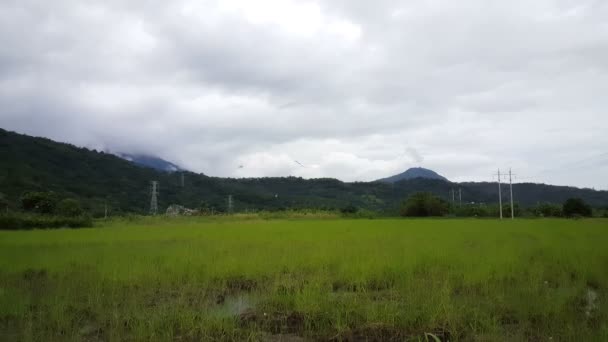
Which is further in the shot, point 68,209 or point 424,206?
point 424,206

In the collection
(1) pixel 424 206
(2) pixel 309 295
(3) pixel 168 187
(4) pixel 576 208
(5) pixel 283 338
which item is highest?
(3) pixel 168 187

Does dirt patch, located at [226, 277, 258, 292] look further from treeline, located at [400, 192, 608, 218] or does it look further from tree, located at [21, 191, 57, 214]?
treeline, located at [400, 192, 608, 218]

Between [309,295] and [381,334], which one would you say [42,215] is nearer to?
[309,295]

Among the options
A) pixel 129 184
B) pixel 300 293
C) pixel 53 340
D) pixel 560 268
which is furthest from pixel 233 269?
pixel 129 184

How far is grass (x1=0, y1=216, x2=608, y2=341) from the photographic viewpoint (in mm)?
4816

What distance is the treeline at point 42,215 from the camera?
2517 centimetres

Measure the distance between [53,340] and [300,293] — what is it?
314cm

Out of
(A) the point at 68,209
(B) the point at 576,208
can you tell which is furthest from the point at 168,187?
(B) the point at 576,208

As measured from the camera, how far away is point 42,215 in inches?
1141

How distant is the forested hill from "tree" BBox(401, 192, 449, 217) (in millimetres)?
8330

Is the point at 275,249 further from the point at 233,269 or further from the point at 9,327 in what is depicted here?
the point at 9,327

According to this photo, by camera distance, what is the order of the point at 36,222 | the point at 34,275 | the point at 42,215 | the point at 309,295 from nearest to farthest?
the point at 309,295 → the point at 34,275 → the point at 36,222 → the point at 42,215

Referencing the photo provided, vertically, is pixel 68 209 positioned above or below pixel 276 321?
above

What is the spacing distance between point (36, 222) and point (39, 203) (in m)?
9.49
